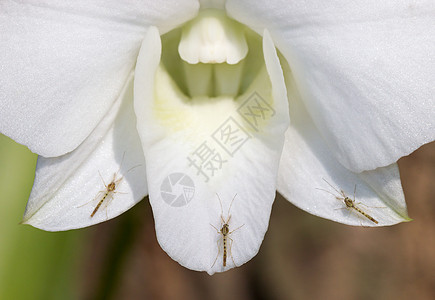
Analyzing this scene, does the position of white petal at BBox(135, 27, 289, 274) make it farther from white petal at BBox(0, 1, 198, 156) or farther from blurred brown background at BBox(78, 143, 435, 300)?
blurred brown background at BBox(78, 143, 435, 300)

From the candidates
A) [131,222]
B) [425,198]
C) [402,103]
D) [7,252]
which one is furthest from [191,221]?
[425,198]

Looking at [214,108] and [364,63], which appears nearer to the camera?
[364,63]

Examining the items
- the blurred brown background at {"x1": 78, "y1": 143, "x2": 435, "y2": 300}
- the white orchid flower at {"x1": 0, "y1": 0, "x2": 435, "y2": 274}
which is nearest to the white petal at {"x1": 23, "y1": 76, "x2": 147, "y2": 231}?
the white orchid flower at {"x1": 0, "y1": 0, "x2": 435, "y2": 274}

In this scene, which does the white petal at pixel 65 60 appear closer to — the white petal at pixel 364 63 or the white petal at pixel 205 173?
the white petal at pixel 205 173

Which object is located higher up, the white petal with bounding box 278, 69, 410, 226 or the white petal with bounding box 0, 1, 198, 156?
the white petal with bounding box 0, 1, 198, 156

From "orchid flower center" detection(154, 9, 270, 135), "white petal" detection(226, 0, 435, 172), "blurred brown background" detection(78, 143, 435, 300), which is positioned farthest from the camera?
"blurred brown background" detection(78, 143, 435, 300)

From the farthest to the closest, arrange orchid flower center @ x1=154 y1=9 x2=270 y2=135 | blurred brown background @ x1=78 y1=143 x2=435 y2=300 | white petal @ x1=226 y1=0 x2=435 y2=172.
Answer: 1. blurred brown background @ x1=78 y1=143 x2=435 y2=300
2. orchid flower center @ x1=154 y1=9 x2=270 y2=135
3. white petal @ x1=226 y1=0 x2=435 y2=172

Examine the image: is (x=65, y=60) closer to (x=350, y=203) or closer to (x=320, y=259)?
(x=350, y=203)

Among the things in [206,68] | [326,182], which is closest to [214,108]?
[206,68]
